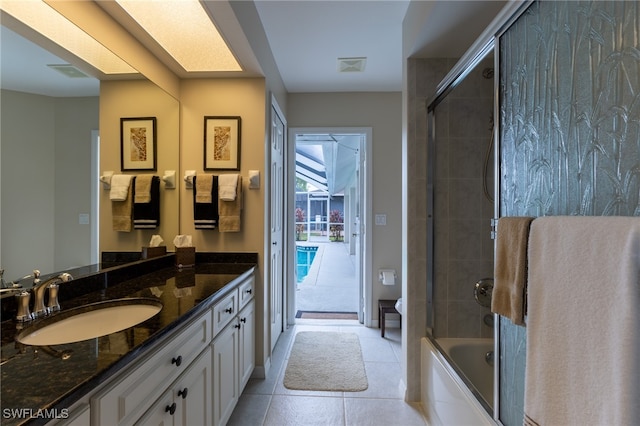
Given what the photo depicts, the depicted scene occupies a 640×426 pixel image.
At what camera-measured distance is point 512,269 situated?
918 millimetres

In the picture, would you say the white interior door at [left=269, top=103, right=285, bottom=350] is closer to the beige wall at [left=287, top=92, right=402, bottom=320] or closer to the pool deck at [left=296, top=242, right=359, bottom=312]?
the beige wall at [left=287, top=92, right=402, bottom=320]

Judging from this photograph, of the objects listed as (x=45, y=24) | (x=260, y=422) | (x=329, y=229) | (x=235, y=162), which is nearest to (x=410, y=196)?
(x=235, y=162)

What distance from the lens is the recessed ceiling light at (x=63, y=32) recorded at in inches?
43.3

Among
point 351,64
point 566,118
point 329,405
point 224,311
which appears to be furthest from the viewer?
point 351,64

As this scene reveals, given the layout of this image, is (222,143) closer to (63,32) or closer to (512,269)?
(63,32)

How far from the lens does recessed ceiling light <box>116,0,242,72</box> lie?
1561mm

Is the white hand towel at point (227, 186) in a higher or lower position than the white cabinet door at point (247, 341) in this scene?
higher

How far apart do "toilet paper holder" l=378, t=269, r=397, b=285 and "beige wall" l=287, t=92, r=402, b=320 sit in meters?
0.05

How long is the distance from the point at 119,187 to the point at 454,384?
2142mm

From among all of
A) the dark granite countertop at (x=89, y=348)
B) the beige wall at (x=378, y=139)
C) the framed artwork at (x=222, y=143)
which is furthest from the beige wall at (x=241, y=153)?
the beige wall at (x=378, y=139)

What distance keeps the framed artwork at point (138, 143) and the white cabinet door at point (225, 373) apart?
1.18m

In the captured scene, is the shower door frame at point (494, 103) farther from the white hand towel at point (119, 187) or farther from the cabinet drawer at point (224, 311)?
the white hand towel at point (119, 187)
